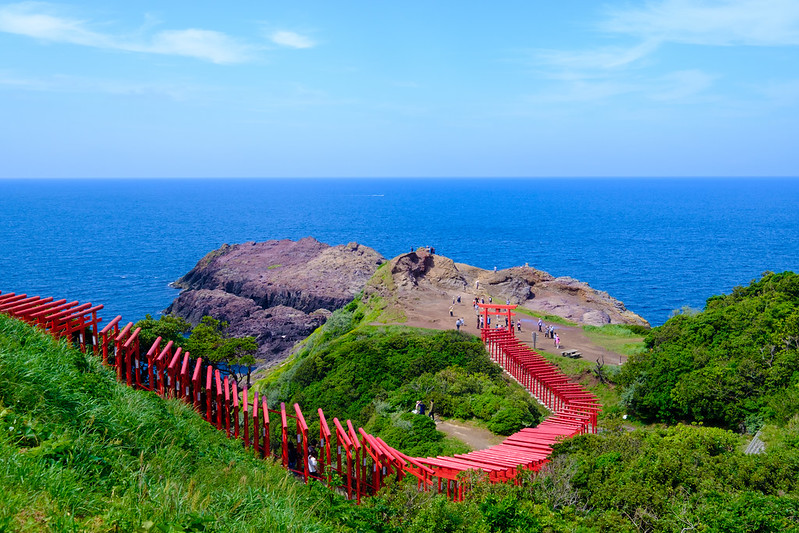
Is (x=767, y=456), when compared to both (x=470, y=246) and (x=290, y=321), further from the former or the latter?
(x=470, y=246)

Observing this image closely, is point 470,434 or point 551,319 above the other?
point 551,319

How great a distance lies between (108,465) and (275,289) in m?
63.8

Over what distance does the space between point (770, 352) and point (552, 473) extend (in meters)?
14.6

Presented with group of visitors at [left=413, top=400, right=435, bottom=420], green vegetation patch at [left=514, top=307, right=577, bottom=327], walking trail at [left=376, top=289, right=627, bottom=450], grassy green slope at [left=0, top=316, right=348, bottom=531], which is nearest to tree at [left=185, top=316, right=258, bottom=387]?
walking trail at [left=376, top=289, right=627, bottom=450]

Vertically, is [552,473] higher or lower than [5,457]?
lower

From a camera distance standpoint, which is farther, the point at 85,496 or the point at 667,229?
the point at 667,229

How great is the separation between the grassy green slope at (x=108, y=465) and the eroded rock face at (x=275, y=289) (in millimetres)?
44527

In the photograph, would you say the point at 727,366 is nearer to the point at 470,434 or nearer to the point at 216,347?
the point at 470,434

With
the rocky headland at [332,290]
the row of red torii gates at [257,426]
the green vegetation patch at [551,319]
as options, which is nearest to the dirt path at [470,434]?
the row of red torii gates at [257,426]

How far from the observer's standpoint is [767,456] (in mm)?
14641

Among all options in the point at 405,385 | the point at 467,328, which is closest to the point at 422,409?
the point at 405,385


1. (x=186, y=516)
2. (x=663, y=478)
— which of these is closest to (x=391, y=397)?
(x=663, y=478)

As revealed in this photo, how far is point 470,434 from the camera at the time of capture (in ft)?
75.1

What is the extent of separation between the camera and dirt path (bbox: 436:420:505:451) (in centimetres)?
2198
